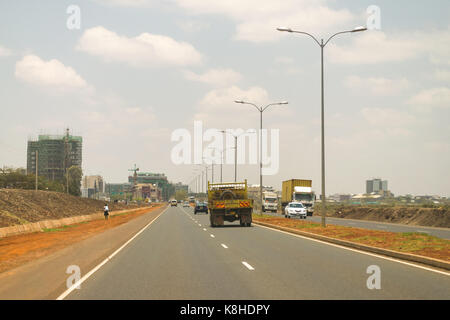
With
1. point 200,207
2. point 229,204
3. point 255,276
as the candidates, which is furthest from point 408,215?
point 255,276

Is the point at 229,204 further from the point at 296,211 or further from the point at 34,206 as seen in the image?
the point at 34,206

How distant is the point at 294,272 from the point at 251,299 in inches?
160

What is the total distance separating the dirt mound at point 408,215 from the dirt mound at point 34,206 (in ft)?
108

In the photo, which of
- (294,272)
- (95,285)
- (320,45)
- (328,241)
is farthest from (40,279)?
(320,45)

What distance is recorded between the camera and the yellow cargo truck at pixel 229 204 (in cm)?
3722

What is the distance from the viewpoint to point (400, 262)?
1606cm

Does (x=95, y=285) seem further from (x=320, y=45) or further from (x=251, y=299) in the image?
(x=320, y=45)

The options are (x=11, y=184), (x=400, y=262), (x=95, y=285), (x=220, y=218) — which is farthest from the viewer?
(x=11, y=184)

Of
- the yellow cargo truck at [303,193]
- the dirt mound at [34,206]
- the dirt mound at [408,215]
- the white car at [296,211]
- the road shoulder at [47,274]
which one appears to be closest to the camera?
the road shoulder at [47,274]

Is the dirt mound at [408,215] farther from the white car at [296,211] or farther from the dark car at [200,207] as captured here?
the dark car at [200,207]

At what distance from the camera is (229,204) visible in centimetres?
3719

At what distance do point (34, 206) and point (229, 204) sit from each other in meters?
29.7

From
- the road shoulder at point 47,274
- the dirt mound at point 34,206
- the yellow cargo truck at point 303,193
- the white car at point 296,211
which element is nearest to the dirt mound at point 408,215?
the yellow cargo truck at point 303,193

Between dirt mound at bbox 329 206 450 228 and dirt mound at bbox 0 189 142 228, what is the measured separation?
32.8 metres
